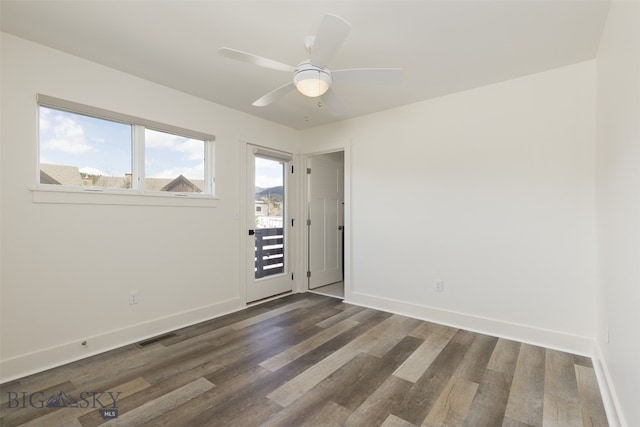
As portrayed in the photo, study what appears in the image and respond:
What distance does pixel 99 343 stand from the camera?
257 cm

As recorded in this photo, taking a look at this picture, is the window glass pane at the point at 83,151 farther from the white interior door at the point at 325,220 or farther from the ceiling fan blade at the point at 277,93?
the white interior door at the point at 325,220

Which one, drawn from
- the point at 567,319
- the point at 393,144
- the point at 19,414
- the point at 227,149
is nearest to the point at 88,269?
the point at 19,414

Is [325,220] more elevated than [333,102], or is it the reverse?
[333,102]

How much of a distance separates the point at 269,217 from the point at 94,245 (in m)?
2.08

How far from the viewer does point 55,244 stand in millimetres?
2361

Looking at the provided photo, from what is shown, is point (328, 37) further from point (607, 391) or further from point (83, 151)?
point (607, 391)

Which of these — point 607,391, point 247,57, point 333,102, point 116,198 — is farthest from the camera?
point 116,198

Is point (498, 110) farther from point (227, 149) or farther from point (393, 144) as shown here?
point (227, 149)

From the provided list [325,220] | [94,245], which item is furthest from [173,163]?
[325,220]

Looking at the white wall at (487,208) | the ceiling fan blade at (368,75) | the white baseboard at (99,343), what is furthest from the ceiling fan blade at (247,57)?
the white baseboard at (99,343)

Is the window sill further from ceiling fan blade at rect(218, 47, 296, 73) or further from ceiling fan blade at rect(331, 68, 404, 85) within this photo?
ceiling fan blade at rect(331, 68, 404, 85)

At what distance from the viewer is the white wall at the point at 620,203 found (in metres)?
1.39

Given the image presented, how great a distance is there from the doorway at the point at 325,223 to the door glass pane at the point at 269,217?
454mm

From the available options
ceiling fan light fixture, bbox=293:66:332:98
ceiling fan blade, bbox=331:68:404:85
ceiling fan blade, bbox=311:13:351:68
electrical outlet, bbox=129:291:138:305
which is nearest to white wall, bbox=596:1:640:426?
ceiling fan blade, bbox=331:68:404:85
